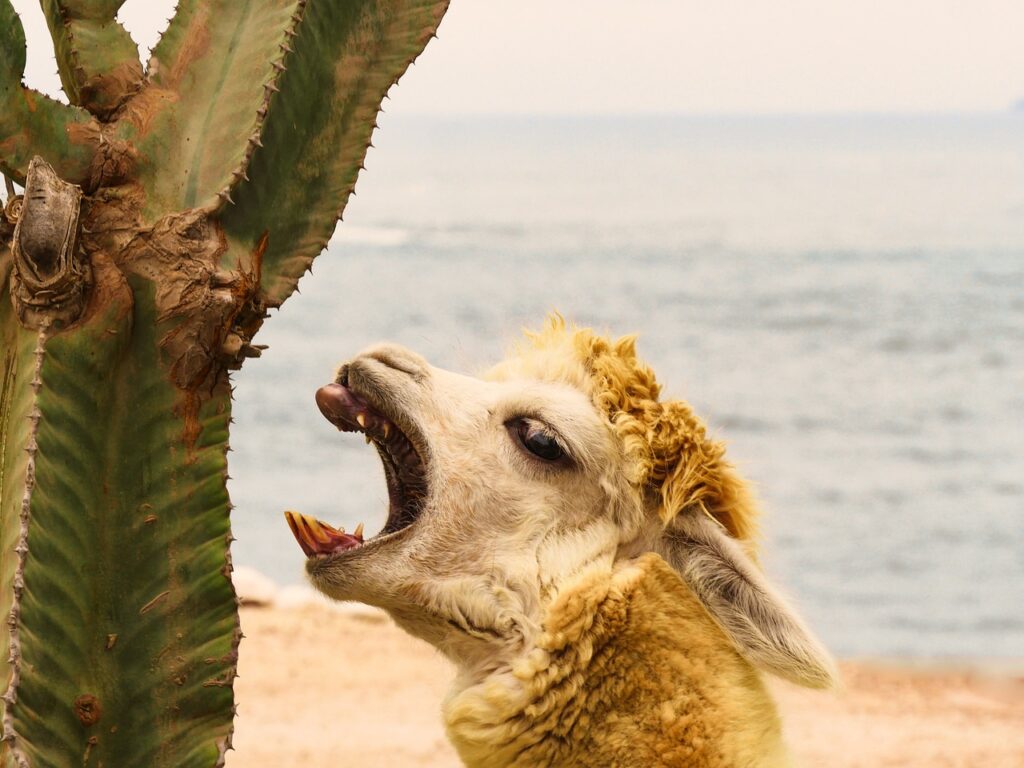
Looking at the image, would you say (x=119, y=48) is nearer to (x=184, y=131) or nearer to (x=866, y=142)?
(x=184, y=131)

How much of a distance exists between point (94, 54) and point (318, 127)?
1.77 ft

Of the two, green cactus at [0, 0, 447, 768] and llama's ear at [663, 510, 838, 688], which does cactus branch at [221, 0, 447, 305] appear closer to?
green cactus at [0, 0, 447, 768]

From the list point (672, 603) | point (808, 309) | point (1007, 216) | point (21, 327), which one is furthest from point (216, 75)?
point (1007, 216)

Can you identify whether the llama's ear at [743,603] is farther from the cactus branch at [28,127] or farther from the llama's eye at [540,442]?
the cactus branch at [28,127]

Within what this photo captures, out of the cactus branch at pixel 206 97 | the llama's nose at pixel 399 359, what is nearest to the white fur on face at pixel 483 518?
the llama's nose at pixel 399 359

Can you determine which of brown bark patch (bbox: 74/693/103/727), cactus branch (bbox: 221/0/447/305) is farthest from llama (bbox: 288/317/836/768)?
brown bark patch (bbox: 74/693/103/727)

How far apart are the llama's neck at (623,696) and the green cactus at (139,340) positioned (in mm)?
649

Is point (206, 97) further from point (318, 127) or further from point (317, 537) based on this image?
point (317, 537)

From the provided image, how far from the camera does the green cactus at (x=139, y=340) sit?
271 centimetres

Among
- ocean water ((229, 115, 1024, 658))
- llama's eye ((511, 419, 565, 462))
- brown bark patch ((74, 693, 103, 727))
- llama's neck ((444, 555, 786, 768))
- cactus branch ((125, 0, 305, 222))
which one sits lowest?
brown bark patch ((74, 693, 103, 727))

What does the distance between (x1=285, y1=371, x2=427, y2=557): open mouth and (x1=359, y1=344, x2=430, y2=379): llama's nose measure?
95mm

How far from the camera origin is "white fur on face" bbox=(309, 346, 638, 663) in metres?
3.31

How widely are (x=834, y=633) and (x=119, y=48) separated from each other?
8038 mm

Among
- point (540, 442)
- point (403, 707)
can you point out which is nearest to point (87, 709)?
point (540, 442)
